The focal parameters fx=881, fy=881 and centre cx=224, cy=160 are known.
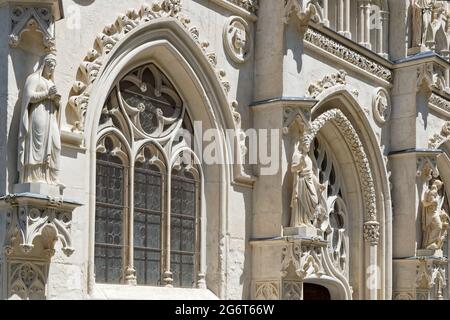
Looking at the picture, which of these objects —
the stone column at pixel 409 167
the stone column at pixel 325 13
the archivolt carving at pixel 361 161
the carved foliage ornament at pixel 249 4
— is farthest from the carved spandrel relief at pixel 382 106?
the carved foliage ornament at pixel 249 4

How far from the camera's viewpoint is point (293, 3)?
41.4 feet

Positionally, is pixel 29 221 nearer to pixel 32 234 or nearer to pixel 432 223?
pixel 32 234

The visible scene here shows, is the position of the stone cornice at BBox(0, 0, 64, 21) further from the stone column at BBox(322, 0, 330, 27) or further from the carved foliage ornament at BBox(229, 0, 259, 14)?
the stone column at BBox(322, 0, 330, 27)

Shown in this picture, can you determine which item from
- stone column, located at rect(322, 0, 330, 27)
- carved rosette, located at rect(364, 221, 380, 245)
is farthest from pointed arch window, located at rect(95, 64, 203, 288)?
carved rosette, located at rect(364, 221, 380, 245)

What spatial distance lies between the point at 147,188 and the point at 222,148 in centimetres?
137

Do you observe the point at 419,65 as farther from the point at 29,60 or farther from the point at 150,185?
the point at 29,60

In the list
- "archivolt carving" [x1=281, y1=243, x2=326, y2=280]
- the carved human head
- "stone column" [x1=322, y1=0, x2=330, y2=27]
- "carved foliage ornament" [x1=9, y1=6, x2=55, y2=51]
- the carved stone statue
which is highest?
"stone column" [x1=322, y1=0, x2=330, y2=27]

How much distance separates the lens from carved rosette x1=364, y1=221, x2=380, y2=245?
50.2 feet

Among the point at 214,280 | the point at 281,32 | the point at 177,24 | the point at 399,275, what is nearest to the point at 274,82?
the point at 281,32

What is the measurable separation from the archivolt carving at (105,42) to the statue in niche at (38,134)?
910 mm

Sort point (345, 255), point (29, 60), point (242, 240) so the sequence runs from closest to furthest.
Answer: point (29, 60), point (242, 240), point (345, 255)

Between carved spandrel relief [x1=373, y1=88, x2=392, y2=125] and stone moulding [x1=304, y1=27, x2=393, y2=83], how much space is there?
11.7 inches

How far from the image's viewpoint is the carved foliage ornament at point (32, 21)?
28.8 ft
